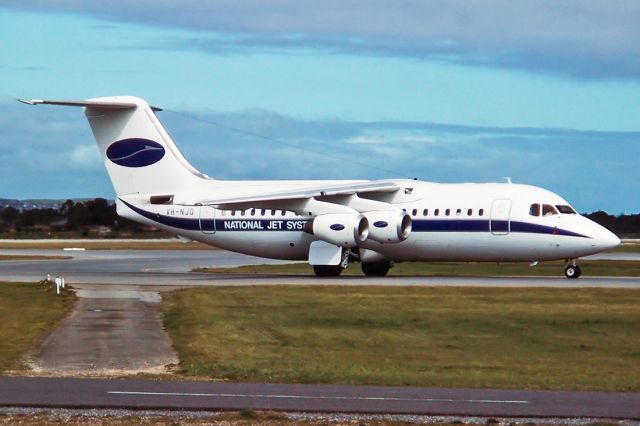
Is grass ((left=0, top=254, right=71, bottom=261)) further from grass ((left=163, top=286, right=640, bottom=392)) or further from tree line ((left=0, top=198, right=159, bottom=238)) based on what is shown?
tree line ((left=0, top=198, right=159, bottom=238))

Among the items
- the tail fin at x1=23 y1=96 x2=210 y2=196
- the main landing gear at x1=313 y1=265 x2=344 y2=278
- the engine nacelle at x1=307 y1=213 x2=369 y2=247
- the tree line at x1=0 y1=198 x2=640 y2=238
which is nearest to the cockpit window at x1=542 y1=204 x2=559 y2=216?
the engine nacelle at x1=307 y1=213 x2=369 y2=247

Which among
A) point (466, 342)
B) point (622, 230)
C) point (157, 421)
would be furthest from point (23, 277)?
point (622, 230)

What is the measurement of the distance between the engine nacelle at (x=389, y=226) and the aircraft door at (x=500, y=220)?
9.95 ft

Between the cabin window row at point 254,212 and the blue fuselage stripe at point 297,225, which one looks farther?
the cabin window row at point 254,212

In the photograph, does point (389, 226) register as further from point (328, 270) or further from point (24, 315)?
point (24, 315)

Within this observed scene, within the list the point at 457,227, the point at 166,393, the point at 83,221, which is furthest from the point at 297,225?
the point at 83,221

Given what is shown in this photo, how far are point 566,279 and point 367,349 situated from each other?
73.3 ft

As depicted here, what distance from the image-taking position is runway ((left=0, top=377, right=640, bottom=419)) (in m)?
14.5

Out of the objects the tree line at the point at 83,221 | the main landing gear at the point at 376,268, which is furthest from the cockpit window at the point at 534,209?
the tree line at the point at 83,221

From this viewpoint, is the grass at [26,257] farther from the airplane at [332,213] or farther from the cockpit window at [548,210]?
the cockpit window at [548,210]

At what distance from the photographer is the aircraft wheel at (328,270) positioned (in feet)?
149

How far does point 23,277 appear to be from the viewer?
46.6m

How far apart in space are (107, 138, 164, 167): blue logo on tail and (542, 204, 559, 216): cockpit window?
1594 centimetres

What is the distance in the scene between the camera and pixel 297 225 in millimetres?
46688
